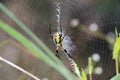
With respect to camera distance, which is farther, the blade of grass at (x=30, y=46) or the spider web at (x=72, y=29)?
the spider web at (x=72, y=29)

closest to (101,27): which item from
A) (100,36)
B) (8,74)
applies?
(100,36)

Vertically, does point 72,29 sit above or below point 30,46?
below

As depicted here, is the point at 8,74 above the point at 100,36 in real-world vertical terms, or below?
below

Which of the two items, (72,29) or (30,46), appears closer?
(30,46)

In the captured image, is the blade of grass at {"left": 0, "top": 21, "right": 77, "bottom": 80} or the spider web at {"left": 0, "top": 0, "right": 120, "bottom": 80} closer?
the blade of grass at {"left": 0, "top": 21, "right": 77, "bottom": 80}

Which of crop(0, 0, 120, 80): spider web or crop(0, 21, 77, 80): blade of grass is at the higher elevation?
crop(0, 21, 77, 80): blade of grass

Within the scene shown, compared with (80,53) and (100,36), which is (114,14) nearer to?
(100,36)

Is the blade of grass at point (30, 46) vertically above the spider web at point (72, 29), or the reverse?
the blade of grass at point (30, 46)

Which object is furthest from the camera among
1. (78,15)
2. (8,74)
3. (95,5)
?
(8,74)
